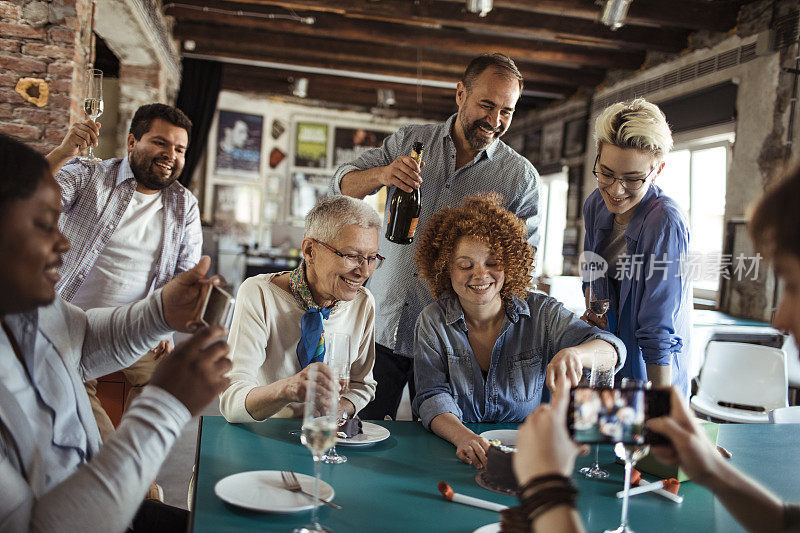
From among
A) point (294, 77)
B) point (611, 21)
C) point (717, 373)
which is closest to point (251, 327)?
point (717, 373)

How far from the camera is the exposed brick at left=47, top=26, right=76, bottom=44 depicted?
3.66 meters

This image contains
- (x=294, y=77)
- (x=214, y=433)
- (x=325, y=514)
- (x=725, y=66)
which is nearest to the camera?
(x=325, y=514)

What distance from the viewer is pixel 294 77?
366 inches

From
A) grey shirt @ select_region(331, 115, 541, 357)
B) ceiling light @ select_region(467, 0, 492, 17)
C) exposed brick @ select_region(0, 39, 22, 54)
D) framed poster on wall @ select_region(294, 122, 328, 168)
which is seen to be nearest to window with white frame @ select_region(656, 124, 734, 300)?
ceiling light @ select_region(467, 0, 492, 17)

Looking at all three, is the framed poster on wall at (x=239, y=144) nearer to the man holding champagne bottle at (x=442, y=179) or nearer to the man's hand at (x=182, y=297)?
the man holding champagne bottle at (x=442, y=179)

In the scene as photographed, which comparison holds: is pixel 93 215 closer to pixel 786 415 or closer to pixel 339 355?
pixel 339 355

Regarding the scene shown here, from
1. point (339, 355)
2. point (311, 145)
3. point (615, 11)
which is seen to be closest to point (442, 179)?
point (339, 355)

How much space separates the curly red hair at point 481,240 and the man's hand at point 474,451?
0.65 m

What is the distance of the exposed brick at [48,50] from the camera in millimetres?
3639

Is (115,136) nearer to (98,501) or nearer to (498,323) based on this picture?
(498,323)

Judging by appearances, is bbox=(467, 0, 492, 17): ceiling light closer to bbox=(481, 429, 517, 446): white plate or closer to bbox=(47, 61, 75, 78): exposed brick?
bbox=(47, 61, 75, 78): exposed brick

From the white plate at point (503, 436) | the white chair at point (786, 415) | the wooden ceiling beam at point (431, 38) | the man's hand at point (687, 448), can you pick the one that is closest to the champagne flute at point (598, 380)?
the white plate at point (503, 436)

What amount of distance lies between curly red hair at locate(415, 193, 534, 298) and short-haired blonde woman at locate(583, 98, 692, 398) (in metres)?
0.33

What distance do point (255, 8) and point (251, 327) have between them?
18.7ft
